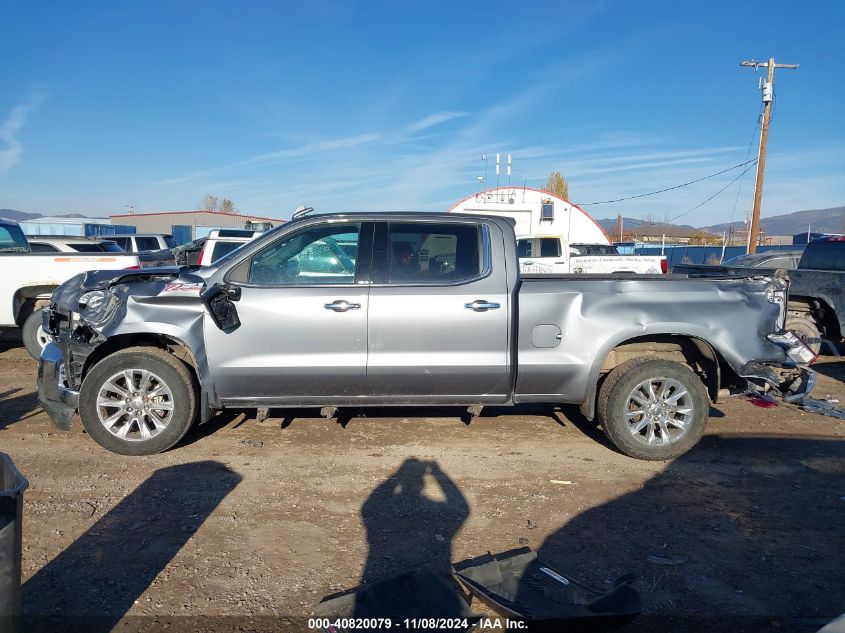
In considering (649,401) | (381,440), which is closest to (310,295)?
(381,440)

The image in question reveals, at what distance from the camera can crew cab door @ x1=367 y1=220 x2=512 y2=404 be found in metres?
5.06

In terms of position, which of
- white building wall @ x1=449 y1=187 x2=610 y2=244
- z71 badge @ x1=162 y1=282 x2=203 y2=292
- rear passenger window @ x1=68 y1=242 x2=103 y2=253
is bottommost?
z71 badge @ x1=162 y1=282 x2=203 y2=292

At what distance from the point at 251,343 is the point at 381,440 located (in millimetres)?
1469

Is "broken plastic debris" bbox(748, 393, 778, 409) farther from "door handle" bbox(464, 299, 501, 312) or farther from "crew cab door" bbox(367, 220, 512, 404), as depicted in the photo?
"door handle" bbox(464, 299, 501, 312)

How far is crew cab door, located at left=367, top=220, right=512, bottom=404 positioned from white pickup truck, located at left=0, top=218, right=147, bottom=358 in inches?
206

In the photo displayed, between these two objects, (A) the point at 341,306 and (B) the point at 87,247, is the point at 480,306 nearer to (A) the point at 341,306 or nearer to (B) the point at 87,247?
(A) the point at 341,306

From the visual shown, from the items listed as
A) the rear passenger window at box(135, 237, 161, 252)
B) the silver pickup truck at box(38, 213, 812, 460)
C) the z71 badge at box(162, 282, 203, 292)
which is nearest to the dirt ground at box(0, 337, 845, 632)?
the silver pickup truck at box(38, 213, 812, 460)

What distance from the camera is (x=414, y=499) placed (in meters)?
4.43

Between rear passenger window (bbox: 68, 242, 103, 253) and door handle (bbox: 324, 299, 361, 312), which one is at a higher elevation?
rear passenger window (bbox: 68, 242, 103, 253)

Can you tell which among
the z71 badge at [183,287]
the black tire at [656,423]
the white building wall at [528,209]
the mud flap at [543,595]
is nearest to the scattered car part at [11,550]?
the mud flap at [543,595]

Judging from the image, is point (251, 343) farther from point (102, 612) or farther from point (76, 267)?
point (76, 267)

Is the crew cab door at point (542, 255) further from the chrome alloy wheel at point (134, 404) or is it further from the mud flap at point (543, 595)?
the mud flap at point (543, 595)

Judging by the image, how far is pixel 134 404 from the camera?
5.10 m

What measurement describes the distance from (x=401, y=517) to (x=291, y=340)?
168 centimetres
